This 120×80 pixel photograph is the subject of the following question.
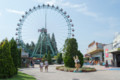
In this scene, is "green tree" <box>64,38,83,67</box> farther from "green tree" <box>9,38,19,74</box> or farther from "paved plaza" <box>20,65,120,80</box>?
"green tree" <box>9,38,19,74</box>

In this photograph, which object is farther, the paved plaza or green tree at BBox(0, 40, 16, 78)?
the paved plaza

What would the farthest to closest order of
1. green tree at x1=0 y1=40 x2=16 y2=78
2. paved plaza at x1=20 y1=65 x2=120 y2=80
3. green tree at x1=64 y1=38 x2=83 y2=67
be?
green tree at x1=64 y1=38 x2=83 y2=67 < paved plaza at x1=20 y1=65 x2=120 y2=80 < green tree at x1=0 y1=40 x2=16 y2=78

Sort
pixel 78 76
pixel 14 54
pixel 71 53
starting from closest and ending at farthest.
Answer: pixel 78 76 < pixel 14 54 < pixel 71 53

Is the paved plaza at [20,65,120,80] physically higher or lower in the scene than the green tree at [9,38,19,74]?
lower

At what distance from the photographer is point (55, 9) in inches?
1764

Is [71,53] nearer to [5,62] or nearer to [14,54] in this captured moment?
[14,54]

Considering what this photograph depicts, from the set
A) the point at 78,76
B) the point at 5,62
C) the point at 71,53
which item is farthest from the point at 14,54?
the point at 71,53

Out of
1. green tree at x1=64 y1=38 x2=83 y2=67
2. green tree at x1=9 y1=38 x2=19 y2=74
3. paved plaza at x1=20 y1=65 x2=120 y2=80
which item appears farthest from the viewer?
green tree at x1=64 y1=38 x2=83 y2=67

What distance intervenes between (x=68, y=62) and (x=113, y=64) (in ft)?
42.6

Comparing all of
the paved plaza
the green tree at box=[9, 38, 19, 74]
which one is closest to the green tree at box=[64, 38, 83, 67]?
the paved plaza

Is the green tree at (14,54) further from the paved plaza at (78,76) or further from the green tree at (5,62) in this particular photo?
the green tree at (5,62)

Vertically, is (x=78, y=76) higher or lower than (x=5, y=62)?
lower

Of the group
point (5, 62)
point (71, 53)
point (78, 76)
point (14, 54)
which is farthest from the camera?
point (71, 53)

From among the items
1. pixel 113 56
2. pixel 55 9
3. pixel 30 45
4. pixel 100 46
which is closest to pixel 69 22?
pixel 55 9
